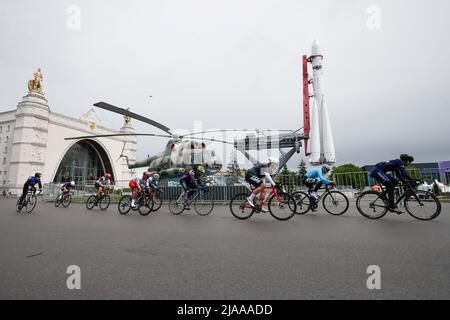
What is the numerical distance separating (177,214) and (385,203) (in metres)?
6.48

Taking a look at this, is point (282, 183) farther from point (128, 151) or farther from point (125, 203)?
point (128, 151)

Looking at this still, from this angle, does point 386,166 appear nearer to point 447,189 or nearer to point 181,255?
point 181,255

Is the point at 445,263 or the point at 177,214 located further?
the point at 177,214

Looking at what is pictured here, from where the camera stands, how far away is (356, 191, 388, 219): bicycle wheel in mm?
6074

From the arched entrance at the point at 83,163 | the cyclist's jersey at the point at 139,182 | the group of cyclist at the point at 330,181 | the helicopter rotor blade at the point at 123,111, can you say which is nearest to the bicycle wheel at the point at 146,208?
the cyclist's jersey at the point at 139,182

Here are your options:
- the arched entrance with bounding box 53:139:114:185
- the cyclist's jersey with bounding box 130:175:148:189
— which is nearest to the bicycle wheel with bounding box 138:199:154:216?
the cyclist's jersey with bounding box 130:175:148:189

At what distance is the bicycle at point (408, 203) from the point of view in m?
5.57

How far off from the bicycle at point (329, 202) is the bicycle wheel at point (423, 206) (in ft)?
5.02

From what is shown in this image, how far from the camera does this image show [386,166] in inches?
237

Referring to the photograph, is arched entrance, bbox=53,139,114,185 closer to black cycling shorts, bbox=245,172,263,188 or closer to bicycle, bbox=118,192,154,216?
bicycle, bbox=118,192,154,216

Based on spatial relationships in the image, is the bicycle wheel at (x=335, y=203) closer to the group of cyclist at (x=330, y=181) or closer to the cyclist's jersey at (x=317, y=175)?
the group of cyclist at (x=330, y=181)

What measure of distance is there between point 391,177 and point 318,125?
1660cm

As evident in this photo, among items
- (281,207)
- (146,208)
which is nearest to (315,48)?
(281,207)
